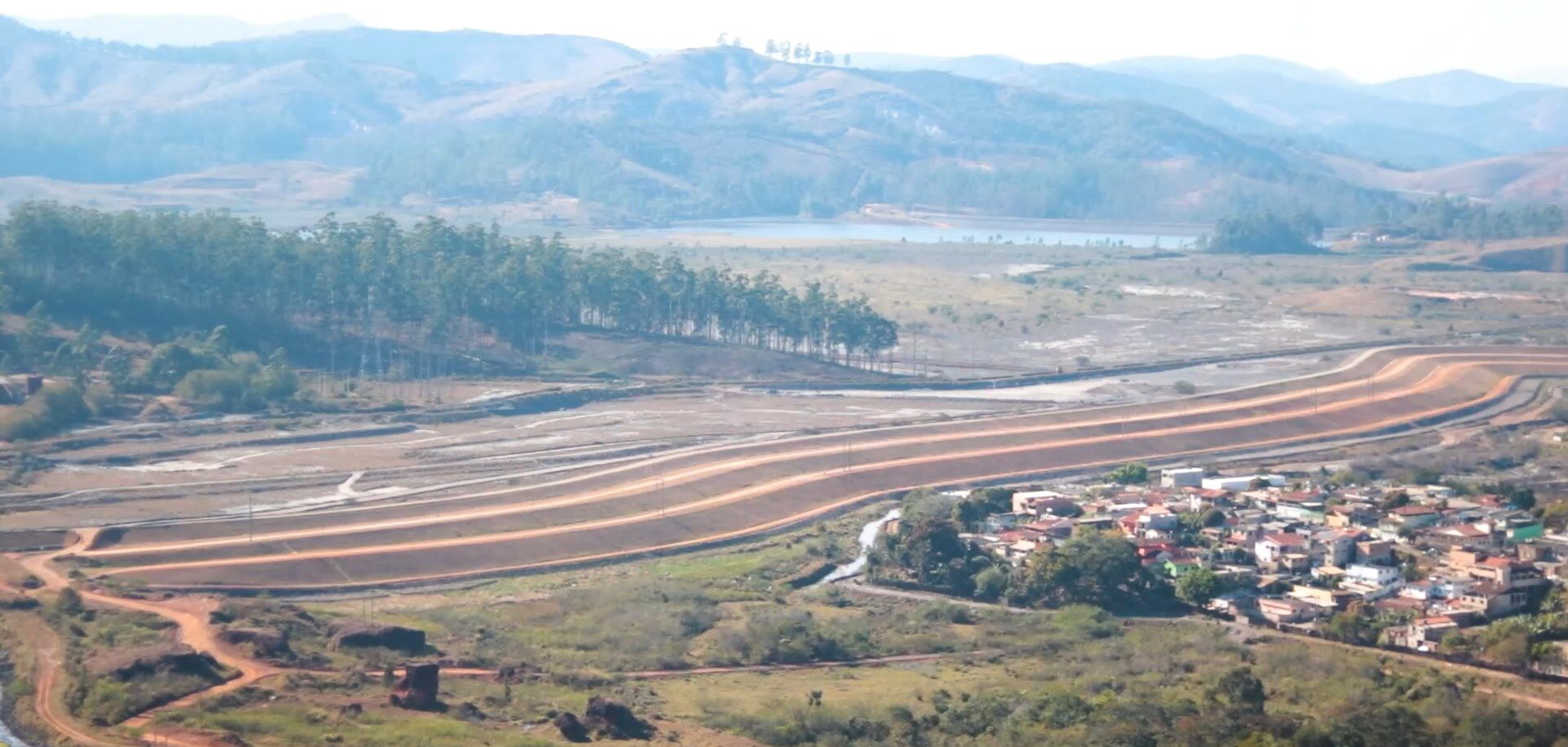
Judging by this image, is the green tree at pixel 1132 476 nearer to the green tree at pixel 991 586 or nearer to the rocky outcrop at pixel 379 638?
the green tree at pixel 991 586

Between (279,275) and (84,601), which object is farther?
(279,275)

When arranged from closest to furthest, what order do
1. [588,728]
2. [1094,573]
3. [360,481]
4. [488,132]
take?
1. [588,728]
2. [1094,573]
3. [360,481]
4. [488,132]

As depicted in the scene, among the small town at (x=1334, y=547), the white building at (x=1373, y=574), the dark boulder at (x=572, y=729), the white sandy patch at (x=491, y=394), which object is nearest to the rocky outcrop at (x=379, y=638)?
the dark boulder at (x=572, y=729)

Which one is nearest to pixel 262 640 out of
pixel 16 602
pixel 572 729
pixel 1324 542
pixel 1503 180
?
pixel 16 602

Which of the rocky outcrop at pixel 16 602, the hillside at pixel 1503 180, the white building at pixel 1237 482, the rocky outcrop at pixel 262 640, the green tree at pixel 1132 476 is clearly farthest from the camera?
the hillside at pixel 1503 180

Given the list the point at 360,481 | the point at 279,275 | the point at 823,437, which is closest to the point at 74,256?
the point at 279,275

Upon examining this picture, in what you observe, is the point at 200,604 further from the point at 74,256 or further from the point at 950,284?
the point at 950,284

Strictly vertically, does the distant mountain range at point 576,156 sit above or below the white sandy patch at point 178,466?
above

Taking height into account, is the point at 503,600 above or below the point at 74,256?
below
